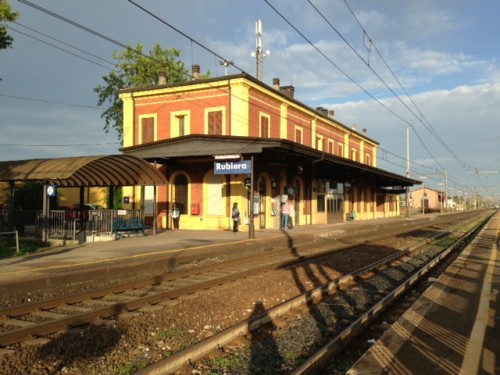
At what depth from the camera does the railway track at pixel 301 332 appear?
5.22 metres

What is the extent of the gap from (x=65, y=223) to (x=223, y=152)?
801 centimetres

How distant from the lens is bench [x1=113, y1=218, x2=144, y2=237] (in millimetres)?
20042

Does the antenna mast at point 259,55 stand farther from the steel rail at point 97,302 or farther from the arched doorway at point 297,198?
the steel rail at point 97,302

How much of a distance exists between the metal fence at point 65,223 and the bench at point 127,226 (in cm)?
20

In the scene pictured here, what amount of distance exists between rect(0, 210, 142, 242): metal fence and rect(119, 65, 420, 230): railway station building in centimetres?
318

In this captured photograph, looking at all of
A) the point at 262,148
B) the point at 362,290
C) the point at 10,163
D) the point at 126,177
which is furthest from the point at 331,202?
the point at 362,290

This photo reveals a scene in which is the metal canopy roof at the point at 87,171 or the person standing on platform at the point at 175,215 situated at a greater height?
the metal canopy roof at the point at 87,171

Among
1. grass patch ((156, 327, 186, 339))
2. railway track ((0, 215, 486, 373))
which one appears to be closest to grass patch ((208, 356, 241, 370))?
grass patch ((156, 327, 186, 339))

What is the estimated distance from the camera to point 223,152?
22.9 meters

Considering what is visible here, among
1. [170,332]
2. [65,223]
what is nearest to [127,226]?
[65,223]

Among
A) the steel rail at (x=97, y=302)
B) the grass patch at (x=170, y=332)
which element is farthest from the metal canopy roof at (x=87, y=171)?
the grass patch at (x=170, y=332)

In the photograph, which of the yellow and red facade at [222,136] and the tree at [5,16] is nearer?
the tree at [5,16]

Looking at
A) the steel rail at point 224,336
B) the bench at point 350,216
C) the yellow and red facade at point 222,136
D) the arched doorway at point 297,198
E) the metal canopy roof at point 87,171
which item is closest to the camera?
the steel rail at point 224,336

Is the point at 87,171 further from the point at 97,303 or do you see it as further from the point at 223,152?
the point at 97,303
